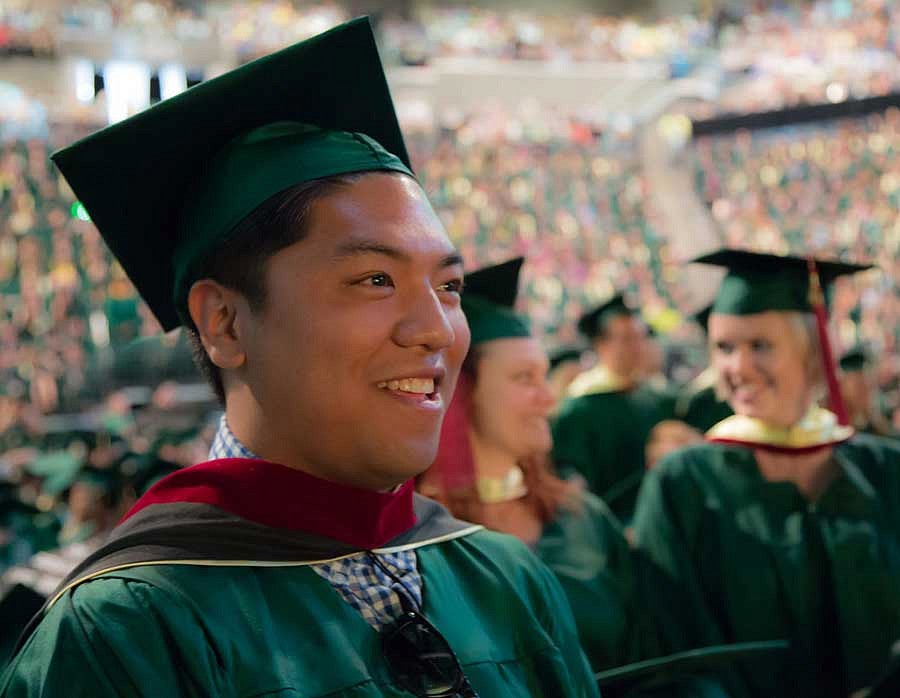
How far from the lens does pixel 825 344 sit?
3.21 meters

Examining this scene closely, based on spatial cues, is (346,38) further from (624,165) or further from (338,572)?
(624,165)

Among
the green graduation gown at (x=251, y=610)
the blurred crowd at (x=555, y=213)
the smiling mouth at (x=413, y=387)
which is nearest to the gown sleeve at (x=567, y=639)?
the green graduation gown at (x=251, y=610)

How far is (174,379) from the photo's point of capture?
1543 cm

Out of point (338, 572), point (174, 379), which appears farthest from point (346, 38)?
point (174, 379)

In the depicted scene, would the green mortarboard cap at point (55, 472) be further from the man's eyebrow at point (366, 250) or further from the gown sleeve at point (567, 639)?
the man's eyebrow at point (366, 250)

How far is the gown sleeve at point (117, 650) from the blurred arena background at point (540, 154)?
7.60 metres

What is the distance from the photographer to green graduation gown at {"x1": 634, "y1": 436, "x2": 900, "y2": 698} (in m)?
3.02

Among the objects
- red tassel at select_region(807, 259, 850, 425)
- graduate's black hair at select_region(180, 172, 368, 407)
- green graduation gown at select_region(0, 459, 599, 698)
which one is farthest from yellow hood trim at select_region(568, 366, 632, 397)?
graduate's black hair at select_region(180, 172, 368, 407)

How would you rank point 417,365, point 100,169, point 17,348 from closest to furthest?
point 417,365
point 100,169
point 17,348

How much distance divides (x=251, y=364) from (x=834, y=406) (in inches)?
90.4

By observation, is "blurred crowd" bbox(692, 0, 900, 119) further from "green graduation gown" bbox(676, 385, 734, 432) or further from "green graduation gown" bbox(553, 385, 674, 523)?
"green graduation gown" bbox(553, 385, 674, 523)

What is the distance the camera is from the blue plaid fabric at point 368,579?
1330mm

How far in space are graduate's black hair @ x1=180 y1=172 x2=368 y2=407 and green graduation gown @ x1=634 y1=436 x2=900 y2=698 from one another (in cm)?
209

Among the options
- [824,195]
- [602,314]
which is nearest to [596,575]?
[602,314]
